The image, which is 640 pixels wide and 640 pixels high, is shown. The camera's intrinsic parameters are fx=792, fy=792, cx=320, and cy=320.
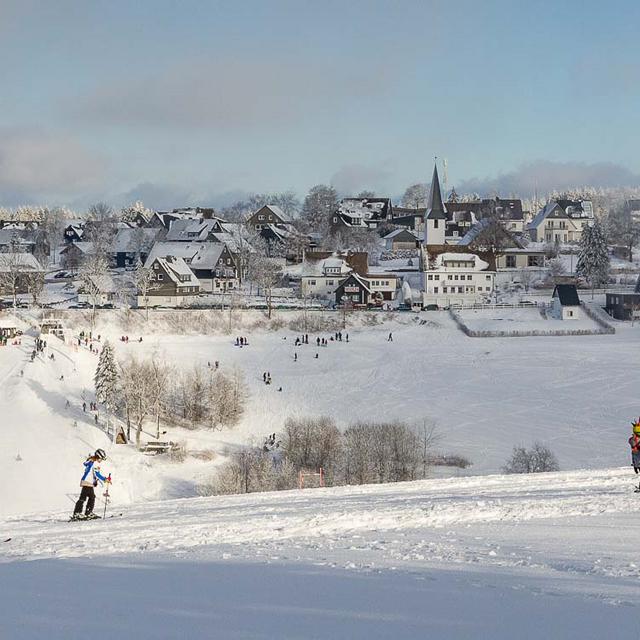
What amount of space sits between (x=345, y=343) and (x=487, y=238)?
36764mm

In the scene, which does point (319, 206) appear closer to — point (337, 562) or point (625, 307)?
point (625, 307)

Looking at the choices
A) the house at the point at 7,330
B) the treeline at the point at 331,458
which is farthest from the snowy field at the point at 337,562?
the house at the point at 7,330

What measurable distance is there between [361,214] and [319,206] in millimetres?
8793

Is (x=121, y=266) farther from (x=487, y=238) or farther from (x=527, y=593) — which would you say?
(x=527, y=593)

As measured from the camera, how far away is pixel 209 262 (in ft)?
256

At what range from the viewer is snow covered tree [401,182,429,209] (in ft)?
465

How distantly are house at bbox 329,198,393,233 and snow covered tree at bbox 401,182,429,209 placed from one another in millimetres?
30404

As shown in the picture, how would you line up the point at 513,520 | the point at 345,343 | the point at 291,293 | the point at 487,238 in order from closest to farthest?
the point at 513,520
the point at 345,343
the point at 291,293
the point at 487,238

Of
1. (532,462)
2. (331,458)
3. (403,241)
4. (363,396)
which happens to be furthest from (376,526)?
(403,241)

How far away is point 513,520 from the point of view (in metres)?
9.36

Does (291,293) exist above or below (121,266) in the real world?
below

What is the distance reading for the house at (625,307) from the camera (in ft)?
202

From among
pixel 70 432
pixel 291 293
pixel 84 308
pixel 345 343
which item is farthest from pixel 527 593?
pixel 291 293

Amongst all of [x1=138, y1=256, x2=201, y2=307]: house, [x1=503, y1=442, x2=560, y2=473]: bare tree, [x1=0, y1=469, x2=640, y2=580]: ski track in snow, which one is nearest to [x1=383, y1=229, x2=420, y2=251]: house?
[x1=138, y1=256, x2=201, y2=307]: house
